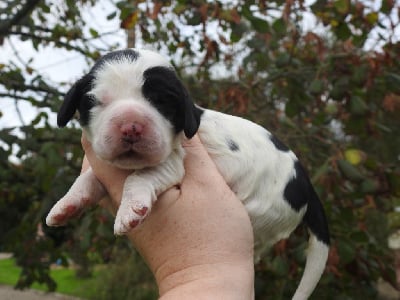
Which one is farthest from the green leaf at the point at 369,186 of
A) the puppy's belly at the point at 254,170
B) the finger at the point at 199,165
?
the finger at the point at 199,165

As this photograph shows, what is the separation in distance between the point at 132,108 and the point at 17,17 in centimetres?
321

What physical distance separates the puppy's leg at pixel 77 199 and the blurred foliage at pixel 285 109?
1.46 m

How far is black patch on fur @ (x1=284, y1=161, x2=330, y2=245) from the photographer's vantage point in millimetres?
2375

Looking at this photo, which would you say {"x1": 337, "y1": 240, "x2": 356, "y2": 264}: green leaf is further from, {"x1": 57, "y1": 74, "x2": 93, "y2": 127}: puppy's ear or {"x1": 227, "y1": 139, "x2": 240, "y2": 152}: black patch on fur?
{"x1": 57, "y1": 74, "x2": 93, "y2": 127}: puppy's ear

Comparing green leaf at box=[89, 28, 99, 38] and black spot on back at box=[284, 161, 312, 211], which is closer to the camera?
Result: black spot on back at box=[284, 161, 312, 211]

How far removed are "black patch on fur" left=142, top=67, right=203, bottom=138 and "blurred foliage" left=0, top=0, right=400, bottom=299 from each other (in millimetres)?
1504

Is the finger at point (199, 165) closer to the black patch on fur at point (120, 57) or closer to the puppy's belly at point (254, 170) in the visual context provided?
the puppy's belly at point (254, 170)

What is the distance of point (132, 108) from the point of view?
69.8 inches

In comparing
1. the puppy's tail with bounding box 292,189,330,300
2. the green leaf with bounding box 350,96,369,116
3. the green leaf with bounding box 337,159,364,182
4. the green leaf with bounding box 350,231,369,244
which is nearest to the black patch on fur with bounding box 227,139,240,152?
the puppy's tail with bounding box 292,189,330,300

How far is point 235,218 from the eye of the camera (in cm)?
200

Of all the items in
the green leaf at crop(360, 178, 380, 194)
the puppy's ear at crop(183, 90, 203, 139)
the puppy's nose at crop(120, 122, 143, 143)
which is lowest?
the green leaf at crop(360, 178, 380, 194)

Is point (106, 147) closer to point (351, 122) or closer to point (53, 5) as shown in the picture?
point (351, 122)

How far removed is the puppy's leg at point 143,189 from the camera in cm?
177

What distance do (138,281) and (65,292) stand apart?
4.44 metres
